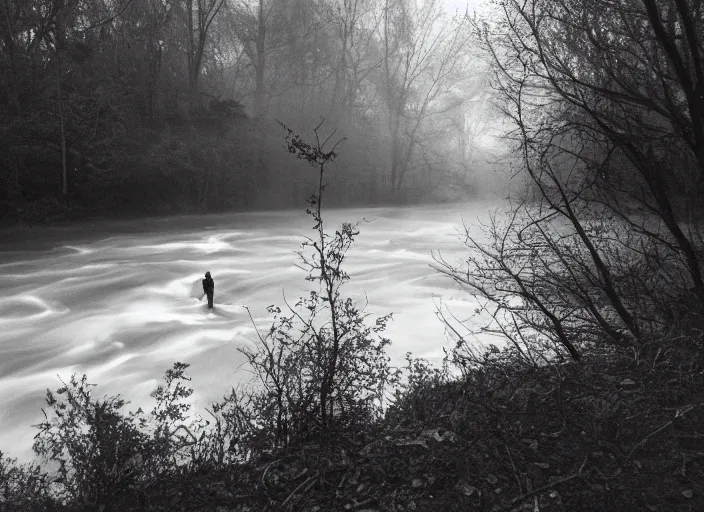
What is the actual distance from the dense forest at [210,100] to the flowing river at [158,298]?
206 centimetres

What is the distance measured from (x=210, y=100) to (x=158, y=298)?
1699 cm

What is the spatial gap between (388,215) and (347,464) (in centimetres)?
2297

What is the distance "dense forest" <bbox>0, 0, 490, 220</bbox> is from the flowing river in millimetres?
2061

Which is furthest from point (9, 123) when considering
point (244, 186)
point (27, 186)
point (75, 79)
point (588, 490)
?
point (588, 490)

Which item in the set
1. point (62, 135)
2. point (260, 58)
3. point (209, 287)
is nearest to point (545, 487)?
point (209, 287)

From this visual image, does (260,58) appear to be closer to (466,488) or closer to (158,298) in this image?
(158,298)

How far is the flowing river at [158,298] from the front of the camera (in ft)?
26.5

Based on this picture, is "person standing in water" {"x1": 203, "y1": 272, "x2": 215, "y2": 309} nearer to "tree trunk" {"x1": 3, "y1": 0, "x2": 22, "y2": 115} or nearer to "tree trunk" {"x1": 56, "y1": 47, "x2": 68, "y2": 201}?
"tree trunk" {"x1": 56, "y1": 47, "x2": 68, "y2": 201}

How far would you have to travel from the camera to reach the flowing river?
26.5ft

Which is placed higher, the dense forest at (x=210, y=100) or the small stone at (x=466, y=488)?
the dense forest at (x=210, y=100)

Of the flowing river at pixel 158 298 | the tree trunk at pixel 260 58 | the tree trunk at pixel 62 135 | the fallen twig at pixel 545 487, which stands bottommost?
the flowing river at pixel 158 298

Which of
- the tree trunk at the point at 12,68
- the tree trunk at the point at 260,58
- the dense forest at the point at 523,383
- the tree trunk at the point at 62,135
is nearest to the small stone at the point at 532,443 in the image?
the dense forest at the point at 523,383

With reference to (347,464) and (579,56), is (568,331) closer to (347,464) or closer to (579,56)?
(579,56)

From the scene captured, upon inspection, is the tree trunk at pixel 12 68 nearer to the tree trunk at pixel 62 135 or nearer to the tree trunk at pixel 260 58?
the tree trunk at pixel 62 135
